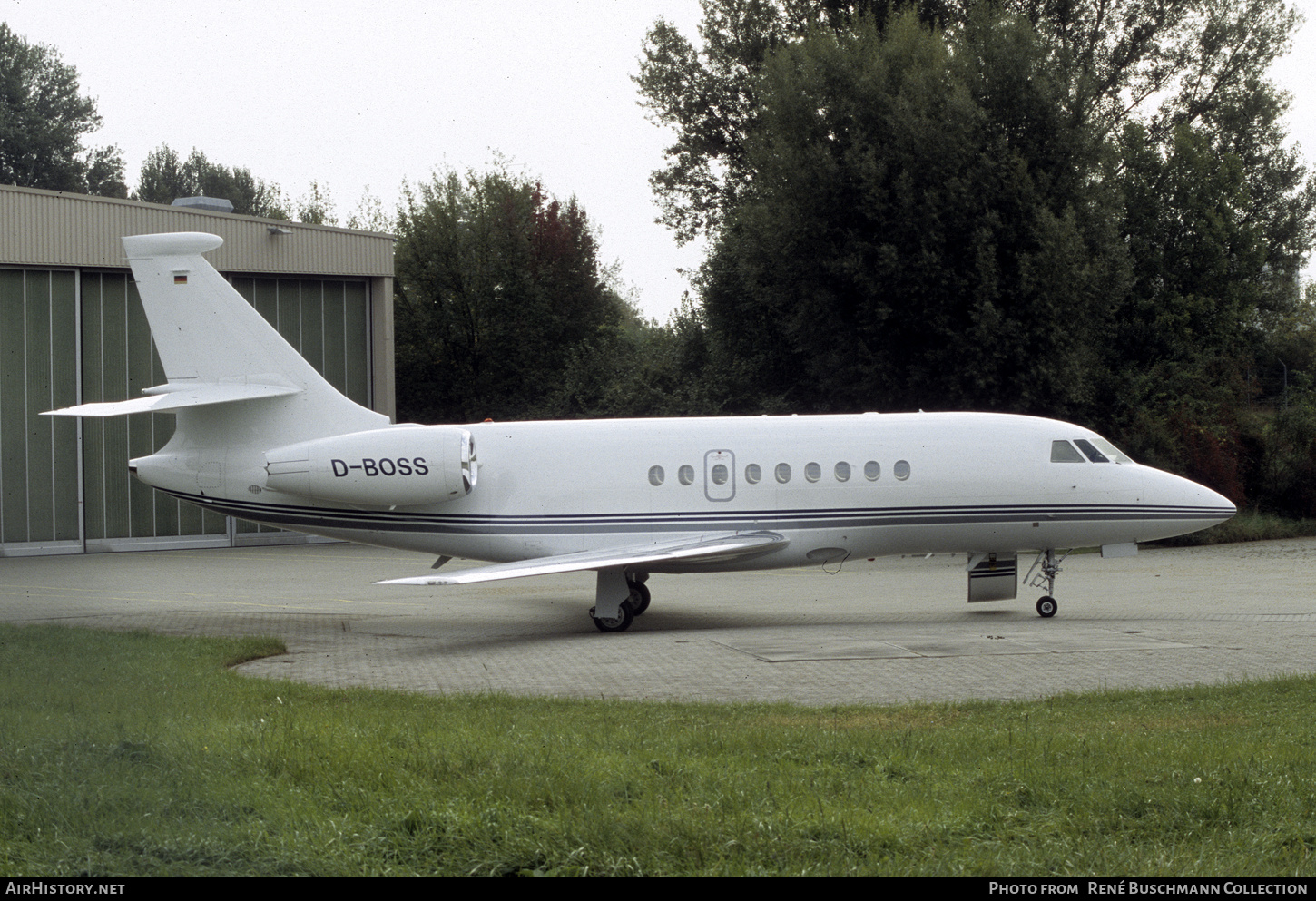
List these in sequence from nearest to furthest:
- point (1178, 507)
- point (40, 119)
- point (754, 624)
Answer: point (754, 624) → point (1178, 507) → point (40, 119)

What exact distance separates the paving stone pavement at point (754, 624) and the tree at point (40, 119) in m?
7.71

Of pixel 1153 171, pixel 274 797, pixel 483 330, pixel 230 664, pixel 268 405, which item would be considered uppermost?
pixel 1153 171

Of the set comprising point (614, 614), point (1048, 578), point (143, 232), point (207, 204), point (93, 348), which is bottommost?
point (614, 614)

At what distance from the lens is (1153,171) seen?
4072 centimetres

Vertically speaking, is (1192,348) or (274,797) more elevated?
(1192,348)

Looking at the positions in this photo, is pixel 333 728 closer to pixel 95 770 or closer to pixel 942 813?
pixel 95 770

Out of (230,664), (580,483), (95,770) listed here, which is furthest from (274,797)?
(580,483)

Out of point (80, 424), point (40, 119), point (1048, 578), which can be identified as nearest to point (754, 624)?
point (1048, 578)

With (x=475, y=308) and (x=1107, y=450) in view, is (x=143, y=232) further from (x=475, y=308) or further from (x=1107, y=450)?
(x=1107, y=450)

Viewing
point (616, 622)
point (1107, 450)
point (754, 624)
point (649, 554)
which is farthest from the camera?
point (1107, 450)

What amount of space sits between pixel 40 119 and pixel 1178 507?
66.3 feet

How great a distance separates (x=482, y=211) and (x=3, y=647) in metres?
41.6

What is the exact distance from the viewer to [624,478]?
18.2 meters

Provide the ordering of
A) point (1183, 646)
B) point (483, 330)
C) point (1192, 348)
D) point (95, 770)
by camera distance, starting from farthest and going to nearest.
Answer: point (483, 330)
point (1192, 348)
point (1183, 646)
point (95, 770)
